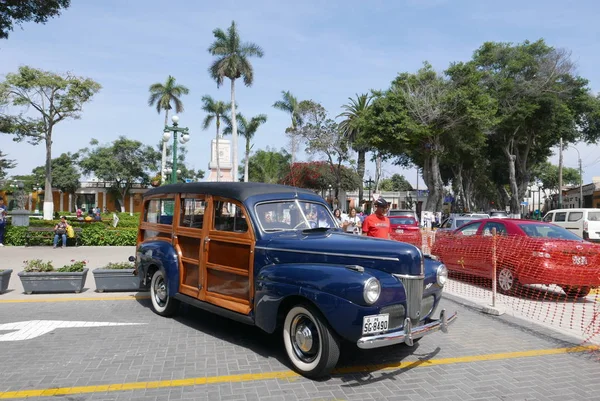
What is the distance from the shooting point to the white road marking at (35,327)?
5.75 m

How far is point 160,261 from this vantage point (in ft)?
21.7

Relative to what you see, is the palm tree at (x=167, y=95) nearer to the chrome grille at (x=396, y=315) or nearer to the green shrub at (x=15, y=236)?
the green shrub at (x=15, y=236)

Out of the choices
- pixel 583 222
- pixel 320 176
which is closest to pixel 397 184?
pixel 320 176

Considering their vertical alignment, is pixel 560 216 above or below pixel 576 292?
above

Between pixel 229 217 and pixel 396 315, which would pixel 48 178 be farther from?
pixel 396 315

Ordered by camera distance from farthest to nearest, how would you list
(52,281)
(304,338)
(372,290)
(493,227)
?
(493,227), (52,281), (304,338), (372,290)

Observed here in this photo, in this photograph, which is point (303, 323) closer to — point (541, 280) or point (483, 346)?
point (483, 346)

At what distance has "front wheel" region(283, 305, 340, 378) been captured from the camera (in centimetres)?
427

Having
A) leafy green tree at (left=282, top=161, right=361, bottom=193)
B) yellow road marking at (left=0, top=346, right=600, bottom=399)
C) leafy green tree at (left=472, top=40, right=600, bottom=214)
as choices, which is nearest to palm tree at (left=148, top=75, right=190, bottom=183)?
leafy green tree at (left=282, top=161, right=361, bottom=193)

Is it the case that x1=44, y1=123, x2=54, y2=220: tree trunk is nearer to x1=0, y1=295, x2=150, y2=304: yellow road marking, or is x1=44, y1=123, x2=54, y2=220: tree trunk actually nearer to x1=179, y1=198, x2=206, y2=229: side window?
x1=0, y1=295, x2=150, y2=304: yellow road marking

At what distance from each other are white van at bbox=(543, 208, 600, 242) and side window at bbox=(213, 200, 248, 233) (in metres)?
16.5

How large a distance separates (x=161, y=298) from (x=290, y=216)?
278cm

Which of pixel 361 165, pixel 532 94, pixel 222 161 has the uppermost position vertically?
pixel 532 94

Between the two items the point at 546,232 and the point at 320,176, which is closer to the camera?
the point at 546,232
